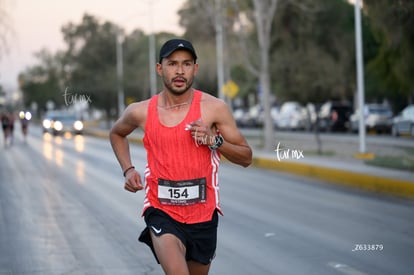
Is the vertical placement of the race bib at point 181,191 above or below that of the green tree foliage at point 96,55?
below

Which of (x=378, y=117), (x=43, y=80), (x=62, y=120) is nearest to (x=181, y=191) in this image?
(x=43, y=80)

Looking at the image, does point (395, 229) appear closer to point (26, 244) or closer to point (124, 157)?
point (26, 244)

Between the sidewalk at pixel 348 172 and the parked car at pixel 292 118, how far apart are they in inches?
1267

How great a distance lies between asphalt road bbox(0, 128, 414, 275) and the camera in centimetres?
913

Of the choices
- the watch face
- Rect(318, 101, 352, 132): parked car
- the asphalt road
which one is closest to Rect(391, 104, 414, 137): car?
Rect(318, 101, 352, 132): parked car

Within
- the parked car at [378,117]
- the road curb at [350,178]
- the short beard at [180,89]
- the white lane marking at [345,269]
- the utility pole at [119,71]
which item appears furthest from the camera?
the parked car at [378,117]

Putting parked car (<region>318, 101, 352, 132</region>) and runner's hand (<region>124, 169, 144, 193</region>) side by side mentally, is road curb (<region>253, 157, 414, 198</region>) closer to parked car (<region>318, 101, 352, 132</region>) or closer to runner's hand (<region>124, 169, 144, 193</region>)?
runner's hand (<region>124, 169, 144, 193</region>)

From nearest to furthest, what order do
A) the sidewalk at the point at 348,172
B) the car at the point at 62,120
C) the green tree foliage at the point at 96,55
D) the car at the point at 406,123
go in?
1. the sidewalk at the point at 348,172
2. the green tree foliage at the point at 96,55
3. the car at the point at 406,123
4. the car at the point at 62,120

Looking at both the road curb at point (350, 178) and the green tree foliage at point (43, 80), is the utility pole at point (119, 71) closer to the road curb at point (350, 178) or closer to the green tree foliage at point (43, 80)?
the green tree foliage at point (43, 80)

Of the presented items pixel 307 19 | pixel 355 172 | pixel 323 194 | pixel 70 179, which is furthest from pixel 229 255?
pixel 307 19

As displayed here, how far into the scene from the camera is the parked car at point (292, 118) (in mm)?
58531

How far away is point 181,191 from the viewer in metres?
5.27

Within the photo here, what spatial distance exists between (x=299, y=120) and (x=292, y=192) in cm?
4152

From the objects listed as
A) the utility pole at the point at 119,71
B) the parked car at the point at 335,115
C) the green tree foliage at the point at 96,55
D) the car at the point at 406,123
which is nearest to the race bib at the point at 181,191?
the green tree foliage at the point at 96,55
